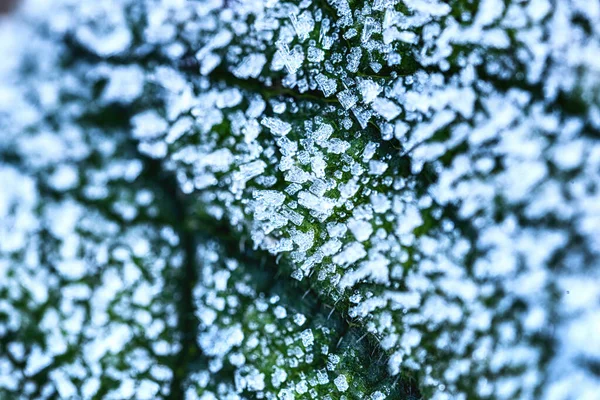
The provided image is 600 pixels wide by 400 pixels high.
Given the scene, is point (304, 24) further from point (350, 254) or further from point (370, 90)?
point (350, 254)

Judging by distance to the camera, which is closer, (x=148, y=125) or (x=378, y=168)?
(x=378, y=168)

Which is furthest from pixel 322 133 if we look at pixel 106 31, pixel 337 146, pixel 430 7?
pixel 106 31

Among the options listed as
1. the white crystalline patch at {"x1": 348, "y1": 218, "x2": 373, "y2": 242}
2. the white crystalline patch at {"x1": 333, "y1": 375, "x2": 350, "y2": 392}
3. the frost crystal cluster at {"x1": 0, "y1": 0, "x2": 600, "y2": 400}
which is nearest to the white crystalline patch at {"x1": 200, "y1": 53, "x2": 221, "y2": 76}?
the frost crystal cluster at {"x1": 0, "y1": 0, "x2": 600, "y2": 400}

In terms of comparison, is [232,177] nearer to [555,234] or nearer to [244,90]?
[244,90]

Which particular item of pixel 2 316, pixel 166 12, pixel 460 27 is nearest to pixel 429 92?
pixel 460 27

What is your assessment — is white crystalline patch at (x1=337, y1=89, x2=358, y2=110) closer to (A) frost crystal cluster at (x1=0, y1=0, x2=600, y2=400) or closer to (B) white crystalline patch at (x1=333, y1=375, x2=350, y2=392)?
(A) frost crystal cluster at (x1=0, y1=0, x2=600, y2=400)
